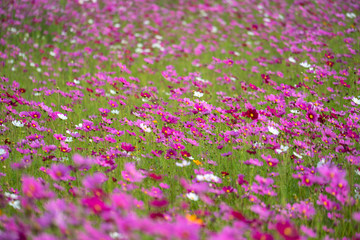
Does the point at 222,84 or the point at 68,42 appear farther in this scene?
the point at 68,42

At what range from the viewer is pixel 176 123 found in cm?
314

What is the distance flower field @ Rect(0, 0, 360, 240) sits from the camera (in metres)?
1.47

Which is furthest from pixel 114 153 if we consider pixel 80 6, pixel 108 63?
pixel 80 6

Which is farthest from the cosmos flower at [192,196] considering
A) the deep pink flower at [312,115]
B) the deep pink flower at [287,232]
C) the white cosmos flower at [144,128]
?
the deep pink flower at [312,115]

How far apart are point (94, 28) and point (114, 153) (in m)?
4.61

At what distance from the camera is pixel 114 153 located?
86.0 inches

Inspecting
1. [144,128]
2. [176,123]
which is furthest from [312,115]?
[144,128]

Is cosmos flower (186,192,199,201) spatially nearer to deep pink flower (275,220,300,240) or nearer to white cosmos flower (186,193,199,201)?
white cosmos flower (186,193,199,201)

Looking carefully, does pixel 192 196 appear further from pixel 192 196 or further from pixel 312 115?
pixel 312 115

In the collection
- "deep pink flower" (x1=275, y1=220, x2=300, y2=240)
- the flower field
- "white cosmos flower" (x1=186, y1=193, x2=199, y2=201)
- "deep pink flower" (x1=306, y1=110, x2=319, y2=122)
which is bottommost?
the flower field

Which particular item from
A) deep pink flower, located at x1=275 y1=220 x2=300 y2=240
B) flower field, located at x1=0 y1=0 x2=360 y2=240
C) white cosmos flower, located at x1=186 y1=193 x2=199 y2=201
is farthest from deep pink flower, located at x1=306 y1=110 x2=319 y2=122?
deep pink flower, located at x1=275 y1=220 x2=300 y2=240

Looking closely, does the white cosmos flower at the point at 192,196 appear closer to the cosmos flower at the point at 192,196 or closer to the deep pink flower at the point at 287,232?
the cosmos flower at the point at 192,196

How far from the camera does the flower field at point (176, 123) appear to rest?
147 cm

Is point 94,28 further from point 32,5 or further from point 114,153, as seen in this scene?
point 114,153
